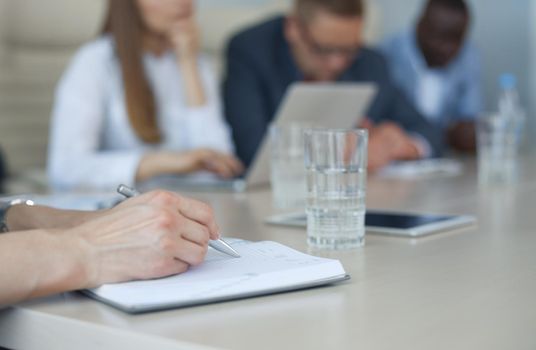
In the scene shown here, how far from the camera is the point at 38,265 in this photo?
2.45ft

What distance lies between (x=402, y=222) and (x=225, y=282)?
1.61 feet

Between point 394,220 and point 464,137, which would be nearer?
point 394,220

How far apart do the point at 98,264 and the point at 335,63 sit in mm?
1727

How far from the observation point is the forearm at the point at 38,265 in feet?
2.41

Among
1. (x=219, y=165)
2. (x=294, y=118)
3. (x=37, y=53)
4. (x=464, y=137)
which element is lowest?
(x=464, y=137)

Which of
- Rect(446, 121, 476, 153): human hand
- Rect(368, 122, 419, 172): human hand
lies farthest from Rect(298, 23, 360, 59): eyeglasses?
Rect(446, 121, 476, 153): human hand

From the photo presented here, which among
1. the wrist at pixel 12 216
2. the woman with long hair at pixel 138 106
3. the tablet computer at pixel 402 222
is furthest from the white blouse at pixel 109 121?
the wrist at pixel 12 216

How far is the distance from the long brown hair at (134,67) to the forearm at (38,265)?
1412mm

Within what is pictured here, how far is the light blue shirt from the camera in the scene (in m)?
3.69

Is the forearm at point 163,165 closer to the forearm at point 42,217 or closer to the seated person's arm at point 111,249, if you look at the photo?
the forearm at point 42,217

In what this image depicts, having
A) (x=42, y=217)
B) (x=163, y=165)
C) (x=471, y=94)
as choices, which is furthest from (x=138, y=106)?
(x=471, y=94)

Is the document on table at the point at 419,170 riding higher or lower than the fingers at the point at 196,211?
lower

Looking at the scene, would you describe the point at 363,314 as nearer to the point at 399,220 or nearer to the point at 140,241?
the point at 140,241

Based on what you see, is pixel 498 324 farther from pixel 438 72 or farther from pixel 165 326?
pixel 438 72
